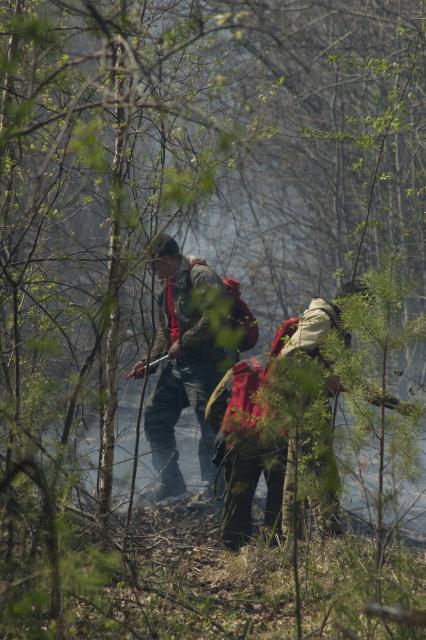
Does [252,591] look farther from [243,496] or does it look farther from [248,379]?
[248,379]

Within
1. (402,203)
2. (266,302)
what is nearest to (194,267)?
(402,203)

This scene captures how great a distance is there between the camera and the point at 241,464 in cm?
539

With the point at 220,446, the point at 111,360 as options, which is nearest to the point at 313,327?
the point at 220,446

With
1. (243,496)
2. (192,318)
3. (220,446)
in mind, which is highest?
(192,318)

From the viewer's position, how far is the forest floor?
3.60m

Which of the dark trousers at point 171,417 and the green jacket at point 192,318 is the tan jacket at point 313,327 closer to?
the green jacket at point 192,318

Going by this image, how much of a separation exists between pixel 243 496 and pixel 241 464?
0.24m

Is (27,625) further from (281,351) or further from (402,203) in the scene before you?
(402,203)

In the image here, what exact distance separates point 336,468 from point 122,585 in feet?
3.94

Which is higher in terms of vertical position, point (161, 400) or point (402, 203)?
point (402, 203)

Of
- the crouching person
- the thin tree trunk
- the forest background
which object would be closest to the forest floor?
the forest background

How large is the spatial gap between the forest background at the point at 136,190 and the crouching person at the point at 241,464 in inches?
16.5

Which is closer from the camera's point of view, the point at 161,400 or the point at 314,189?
the point at 161,400

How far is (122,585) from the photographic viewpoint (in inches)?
164
